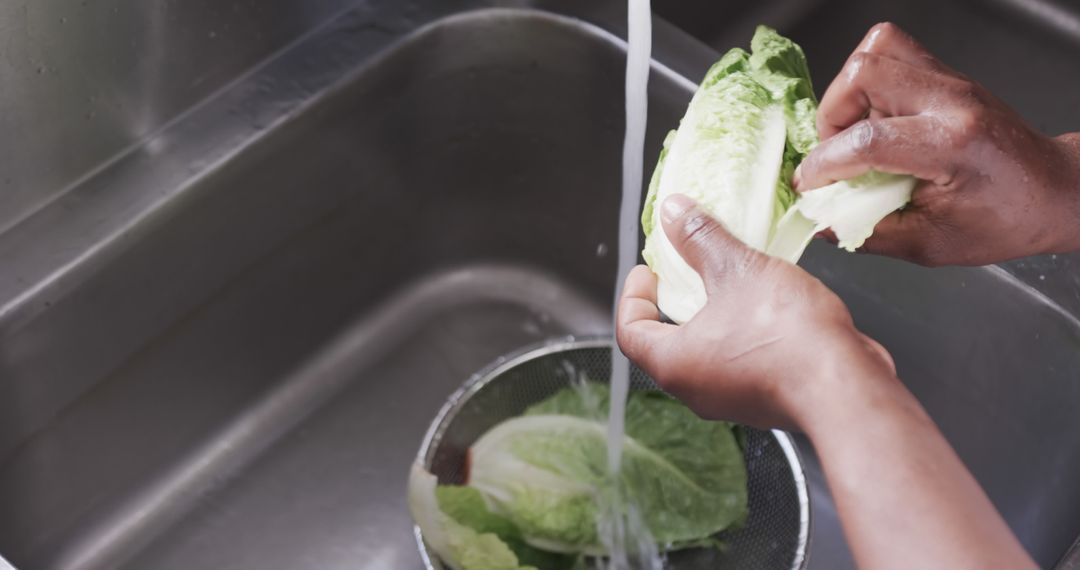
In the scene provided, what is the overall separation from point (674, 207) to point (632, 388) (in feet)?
1.51

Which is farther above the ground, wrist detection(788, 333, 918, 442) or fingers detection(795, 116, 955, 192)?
fingers detection(795, 116, 955, 192)

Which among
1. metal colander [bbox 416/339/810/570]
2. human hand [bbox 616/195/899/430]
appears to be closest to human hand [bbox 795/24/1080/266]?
human hand [bbox 616/195/899/430]

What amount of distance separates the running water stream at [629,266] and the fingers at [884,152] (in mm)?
186

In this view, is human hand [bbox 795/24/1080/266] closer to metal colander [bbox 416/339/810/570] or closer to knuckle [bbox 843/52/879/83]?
knuckle [bbox 843/52/879/83]

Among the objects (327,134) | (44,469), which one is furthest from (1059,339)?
(44,469)

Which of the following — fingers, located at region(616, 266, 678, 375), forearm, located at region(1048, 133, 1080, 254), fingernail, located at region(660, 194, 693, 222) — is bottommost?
fingers, located at region(616, 266, 678, 375)

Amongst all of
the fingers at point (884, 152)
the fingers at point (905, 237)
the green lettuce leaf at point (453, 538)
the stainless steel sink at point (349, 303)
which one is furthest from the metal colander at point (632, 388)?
the fingers at point (884, 152)

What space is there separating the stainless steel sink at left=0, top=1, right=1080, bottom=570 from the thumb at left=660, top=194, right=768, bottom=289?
41cm

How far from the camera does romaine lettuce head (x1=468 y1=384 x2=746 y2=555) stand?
101cm

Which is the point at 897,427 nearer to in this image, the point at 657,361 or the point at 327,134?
the point at 657,361

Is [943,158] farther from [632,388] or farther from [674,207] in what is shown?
[632,388]

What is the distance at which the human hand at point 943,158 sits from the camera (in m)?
0.71

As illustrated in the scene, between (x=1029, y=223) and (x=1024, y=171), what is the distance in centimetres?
5

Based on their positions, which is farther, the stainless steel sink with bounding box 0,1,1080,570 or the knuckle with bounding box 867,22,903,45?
the stainless steel sink with bounding box 0,1,1080,570
